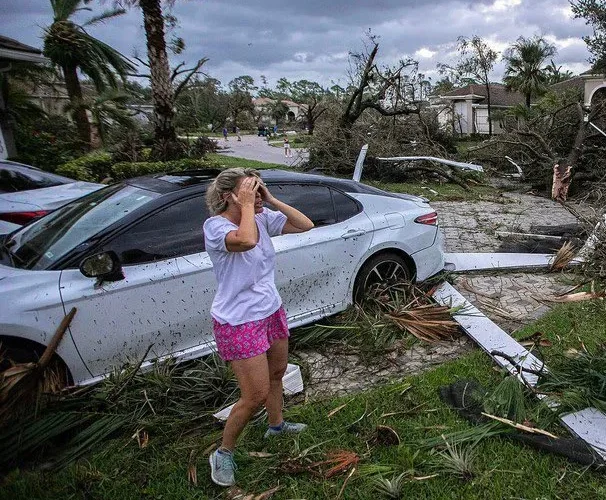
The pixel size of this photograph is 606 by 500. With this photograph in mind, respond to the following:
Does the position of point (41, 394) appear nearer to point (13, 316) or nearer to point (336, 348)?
point (13, 316)

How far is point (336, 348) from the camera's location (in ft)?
14.1

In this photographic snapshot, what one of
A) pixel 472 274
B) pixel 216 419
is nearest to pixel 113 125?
pixel 472 274

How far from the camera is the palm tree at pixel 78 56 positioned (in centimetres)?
1767

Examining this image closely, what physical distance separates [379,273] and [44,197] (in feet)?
15.4

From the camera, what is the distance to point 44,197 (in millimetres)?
6648

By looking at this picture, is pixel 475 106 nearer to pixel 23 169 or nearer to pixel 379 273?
pixel 23 169

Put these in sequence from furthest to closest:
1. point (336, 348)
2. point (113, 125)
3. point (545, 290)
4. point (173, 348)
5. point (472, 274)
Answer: point (113, 125)
point (472, 274)
point (545, 290)
point (336, 348)
point (173, 348)

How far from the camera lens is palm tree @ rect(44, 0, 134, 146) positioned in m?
17.7

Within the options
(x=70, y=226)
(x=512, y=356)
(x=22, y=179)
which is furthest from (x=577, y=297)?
(x=22, y=179)

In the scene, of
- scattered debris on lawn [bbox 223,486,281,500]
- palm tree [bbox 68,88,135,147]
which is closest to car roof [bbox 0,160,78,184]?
scattered debris on lawn [bbox 223,486,281,500]

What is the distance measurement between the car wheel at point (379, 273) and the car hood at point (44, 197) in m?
4.03

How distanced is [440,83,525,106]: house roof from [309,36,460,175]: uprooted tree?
31446 mm

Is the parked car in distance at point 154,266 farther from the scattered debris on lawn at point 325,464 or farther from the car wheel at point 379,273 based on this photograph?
the scattered debris on lawn at point 325,464

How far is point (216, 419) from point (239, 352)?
102 cm
